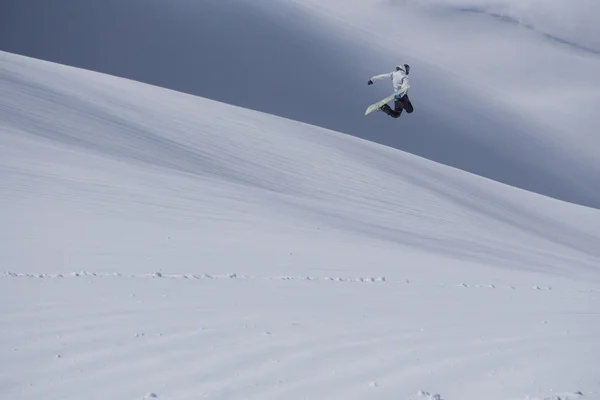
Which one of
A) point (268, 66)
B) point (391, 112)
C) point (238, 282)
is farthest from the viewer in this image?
point (268, 66)

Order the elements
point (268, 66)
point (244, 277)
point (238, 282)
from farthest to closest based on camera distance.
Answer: point (268, 66), point (244, 277), point (238, 282)

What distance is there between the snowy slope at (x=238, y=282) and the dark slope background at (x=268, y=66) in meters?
Answer: 44.0

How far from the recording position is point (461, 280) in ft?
22.5

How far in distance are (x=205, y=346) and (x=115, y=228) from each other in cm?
324

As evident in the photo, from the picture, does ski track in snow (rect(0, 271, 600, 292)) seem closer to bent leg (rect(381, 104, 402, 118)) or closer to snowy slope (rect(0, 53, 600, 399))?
snowy slope (rect(0, 53, 600, 399))

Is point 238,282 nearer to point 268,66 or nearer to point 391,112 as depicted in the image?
point 391,112

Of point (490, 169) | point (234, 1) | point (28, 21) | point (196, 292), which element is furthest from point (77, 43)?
point (196, 292)

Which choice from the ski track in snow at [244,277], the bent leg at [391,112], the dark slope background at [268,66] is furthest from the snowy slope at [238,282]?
the dark slope background at [268,66]

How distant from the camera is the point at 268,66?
5962 cm

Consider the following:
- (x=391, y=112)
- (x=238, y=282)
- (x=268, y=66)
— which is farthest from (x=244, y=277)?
(x=268, y=66)

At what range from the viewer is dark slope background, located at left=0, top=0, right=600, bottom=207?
58375 millimetres

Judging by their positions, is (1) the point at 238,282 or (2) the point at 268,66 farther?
(2) the point at 268,66

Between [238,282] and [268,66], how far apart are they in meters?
55.1

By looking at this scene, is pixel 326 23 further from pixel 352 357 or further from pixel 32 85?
pixel 352 357
